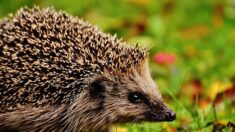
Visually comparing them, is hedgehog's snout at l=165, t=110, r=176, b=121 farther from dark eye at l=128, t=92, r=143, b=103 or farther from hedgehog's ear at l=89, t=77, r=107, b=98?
hedgehog's ear at l=89, t=77, r=107, b=98

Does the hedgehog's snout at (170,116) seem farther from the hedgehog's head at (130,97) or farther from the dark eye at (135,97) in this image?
the dark eye at (135,97)

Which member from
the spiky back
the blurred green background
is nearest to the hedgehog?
the spiky back

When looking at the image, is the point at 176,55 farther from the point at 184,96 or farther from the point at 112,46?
the point at 112,46

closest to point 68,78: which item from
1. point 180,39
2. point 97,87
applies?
point 97,87

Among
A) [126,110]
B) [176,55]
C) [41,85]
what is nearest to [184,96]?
[176,55]

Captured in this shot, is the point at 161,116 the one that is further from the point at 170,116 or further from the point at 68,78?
the point at 68,78
